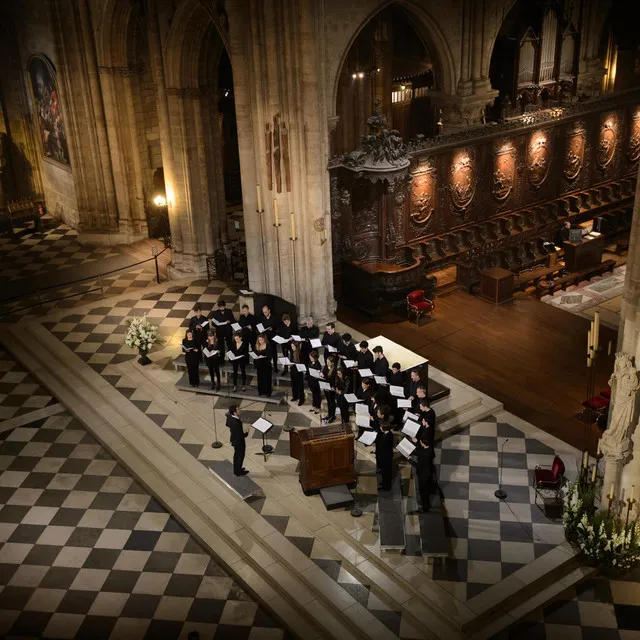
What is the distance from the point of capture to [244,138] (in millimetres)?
17672

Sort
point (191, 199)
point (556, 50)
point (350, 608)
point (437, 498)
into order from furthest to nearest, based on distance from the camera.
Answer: point (556, 50)
point (191, 199)
point (437, 498)
point (350, 608)

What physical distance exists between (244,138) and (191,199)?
3.82 meters

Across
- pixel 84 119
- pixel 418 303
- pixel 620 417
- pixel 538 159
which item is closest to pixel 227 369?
pixel 418 303

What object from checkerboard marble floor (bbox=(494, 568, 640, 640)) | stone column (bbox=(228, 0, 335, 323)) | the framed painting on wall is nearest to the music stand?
stone column (bbox=(228, 0, 335, 323))

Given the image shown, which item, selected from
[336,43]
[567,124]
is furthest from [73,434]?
[567,124]

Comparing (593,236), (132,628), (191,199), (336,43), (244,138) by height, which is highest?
(336,43)

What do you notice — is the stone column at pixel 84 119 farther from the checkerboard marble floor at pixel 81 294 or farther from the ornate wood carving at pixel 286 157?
the ornate wood carving at pixel 286 157

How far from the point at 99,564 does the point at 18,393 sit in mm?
5772

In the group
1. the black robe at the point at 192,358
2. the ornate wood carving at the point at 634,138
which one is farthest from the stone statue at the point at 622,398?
the ornate wood carving at the point at 634,138

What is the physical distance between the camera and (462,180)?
845 inches

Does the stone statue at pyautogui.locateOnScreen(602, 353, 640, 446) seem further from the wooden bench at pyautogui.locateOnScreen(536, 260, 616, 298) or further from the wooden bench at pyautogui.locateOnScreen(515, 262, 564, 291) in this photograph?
the wooden bench at pyautogui.locateOnScreen(515, 262, 564, 291)

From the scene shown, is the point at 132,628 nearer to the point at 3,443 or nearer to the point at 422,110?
the point at 3,443

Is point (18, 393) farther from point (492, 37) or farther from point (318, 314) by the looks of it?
point (492, 37)

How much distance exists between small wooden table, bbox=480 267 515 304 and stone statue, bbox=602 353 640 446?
844cm
